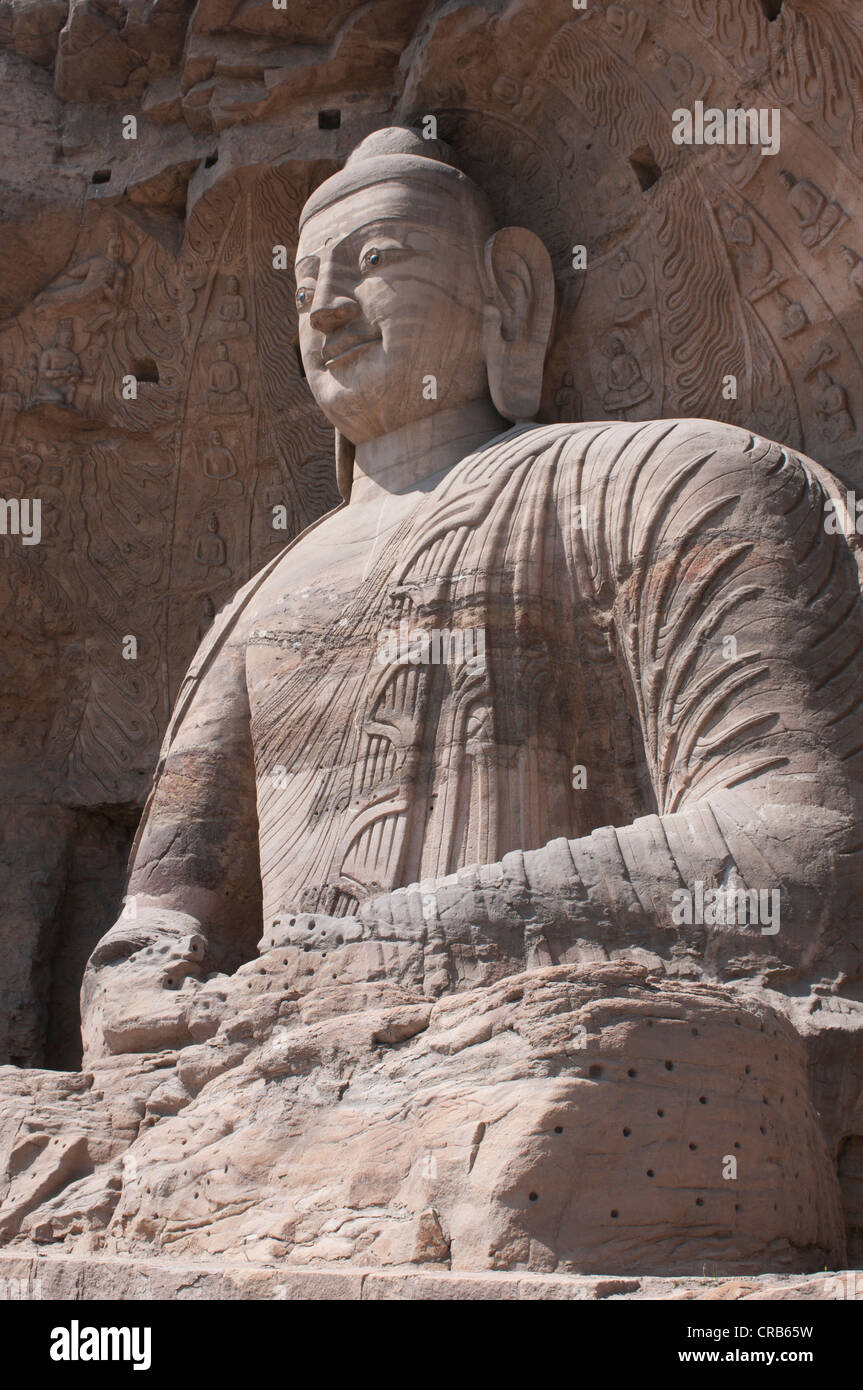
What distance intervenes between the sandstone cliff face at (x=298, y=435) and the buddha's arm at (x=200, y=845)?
2.34 ft

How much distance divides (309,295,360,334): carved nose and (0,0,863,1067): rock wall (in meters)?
0.88

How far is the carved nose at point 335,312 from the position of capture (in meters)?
6.00

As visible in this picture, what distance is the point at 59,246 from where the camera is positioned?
24.1 feet

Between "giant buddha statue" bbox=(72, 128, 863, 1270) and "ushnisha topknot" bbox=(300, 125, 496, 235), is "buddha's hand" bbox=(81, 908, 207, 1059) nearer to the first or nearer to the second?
"giant buddha statue" bbox=(72, 128, 863, 1270)

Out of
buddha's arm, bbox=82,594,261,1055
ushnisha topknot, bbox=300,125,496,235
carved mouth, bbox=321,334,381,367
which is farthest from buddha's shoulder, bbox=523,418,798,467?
buddha's arm, bbox=82,594,261,1055

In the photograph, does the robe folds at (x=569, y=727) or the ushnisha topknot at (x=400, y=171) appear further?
the ushnisha topknot at (x=400, y=171)

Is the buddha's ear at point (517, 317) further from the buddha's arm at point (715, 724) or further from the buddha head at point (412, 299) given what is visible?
the buddha's arm at point (715, 724)

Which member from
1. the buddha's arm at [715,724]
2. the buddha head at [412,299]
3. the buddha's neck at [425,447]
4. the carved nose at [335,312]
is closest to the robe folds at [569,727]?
the buddha's arm at [715,724]

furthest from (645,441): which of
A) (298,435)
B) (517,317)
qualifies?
(298,435)

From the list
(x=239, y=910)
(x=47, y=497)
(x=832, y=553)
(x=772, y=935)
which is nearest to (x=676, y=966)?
(x=772, y=935)

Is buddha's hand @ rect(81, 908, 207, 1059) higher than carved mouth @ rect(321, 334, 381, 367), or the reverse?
carved mouth @ rect(321, 334, 381, 367)

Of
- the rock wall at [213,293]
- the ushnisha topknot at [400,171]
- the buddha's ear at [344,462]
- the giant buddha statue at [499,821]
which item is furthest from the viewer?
the buddha's ear at [344,462]

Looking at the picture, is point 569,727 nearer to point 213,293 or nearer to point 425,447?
point 425,447

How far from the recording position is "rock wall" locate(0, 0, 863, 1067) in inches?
233
